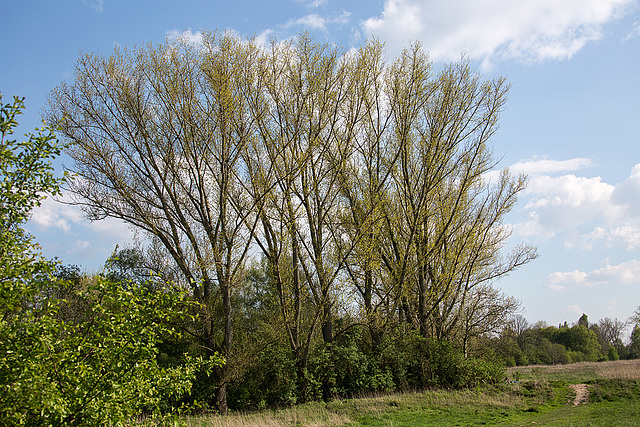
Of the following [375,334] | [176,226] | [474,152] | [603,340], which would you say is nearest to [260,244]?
[176,226]

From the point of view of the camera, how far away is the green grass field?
10398mm

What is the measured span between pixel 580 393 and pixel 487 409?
4.69m

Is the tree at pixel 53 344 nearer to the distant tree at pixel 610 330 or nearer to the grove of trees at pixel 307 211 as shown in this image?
the grove of trees at pixel 307 211

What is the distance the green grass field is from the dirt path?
12 cm

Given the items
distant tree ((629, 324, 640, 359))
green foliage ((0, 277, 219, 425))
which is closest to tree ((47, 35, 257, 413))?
green foliage ((0, 277, 219, 425))

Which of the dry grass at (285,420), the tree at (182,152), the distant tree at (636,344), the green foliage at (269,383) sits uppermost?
the tree at (182,152)

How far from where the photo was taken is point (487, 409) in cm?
1226

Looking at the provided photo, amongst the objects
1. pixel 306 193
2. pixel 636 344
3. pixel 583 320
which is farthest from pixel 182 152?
pixel 583 320

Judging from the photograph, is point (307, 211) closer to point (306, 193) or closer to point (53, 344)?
point (306, 193)

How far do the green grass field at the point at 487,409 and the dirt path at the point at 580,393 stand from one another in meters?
0.12

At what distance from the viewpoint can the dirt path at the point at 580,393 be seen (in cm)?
1354

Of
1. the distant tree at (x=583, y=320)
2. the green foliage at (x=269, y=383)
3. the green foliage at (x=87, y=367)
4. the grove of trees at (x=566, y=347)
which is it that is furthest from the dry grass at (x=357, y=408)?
the distant tree at (x=583, y=320)

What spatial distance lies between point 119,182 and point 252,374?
26.5 feet

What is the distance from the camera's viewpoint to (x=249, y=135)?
13977 mm
